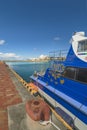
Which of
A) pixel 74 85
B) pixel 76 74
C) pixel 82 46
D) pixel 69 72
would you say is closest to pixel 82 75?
pixel 76 74

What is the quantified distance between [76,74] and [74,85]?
2.03 ft

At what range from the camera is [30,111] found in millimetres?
4250

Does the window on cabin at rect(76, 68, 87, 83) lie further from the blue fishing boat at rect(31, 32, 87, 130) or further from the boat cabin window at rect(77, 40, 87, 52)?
the boat cabin window at rect(77, 40, 87, 52)

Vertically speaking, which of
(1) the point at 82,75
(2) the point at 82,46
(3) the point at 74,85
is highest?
(2) the point at 82,46

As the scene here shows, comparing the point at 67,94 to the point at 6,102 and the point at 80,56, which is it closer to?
the point at 80,56

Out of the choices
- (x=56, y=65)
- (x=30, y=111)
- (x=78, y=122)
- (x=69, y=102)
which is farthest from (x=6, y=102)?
(x=56, y=65)

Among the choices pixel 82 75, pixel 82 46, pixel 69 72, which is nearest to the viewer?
pixel 82 75

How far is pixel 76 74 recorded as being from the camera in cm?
687

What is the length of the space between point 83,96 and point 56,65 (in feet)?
12.8

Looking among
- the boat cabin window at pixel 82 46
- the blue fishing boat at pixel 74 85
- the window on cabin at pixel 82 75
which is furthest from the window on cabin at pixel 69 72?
the boat cabin window at pixel 82 46

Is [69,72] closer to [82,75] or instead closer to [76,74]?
[76,74]

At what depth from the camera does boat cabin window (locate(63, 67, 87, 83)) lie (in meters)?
6.36

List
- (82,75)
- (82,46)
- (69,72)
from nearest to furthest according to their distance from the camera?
1. (82,75)
2. (82,46)
3. (69,72)

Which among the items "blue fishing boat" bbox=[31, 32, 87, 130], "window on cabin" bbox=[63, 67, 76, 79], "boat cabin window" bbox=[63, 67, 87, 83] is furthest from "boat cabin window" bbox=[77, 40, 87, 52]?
"window on cabin" bbox=[63, 67, 76, 79]
